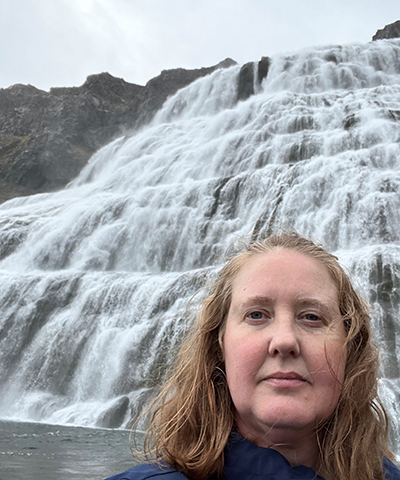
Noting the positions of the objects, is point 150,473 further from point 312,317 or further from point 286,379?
point 312,317

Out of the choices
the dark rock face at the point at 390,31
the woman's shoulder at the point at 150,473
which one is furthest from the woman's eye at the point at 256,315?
the dark rock face at the point at 390,31

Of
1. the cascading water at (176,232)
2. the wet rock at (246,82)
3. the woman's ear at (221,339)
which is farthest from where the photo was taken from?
the wet rock at (246,82)

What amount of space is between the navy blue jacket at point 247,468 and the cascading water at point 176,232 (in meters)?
7.28

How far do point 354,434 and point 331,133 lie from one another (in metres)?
24.2

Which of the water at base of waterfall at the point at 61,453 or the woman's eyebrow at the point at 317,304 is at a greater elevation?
the woman's eyebrow at the point at 317,304

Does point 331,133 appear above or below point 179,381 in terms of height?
above

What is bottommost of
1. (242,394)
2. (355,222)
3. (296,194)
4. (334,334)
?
(242,394)

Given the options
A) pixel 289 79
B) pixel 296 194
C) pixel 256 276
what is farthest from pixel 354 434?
pixel 289 79

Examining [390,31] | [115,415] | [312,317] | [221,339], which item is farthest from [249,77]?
[312,317]

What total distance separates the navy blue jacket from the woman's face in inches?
3.2

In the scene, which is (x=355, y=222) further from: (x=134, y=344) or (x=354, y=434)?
(x=354, y=434)

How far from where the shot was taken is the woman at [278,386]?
157 cm

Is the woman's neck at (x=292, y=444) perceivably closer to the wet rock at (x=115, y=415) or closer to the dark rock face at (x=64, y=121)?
the wet rock at (x=115, y=415)

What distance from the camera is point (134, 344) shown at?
1556 centimetres
